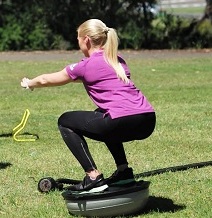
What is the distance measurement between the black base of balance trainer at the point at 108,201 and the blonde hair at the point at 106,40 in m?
0.81

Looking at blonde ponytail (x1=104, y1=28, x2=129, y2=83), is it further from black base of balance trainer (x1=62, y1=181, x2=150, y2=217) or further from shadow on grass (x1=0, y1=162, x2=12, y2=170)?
shadow on grass (x1=0, y1=162, x2=12, y2=170)

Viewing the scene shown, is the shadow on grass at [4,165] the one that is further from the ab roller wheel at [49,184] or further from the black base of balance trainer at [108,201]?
the black base of balance trainer at [108,201]

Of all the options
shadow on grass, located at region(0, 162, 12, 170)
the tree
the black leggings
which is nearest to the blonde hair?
the black leggings

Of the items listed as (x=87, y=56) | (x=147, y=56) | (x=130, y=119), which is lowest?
(x=147, y=56)

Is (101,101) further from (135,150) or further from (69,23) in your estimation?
(69,23)

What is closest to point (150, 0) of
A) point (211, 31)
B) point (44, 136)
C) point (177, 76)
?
point (211, 31)

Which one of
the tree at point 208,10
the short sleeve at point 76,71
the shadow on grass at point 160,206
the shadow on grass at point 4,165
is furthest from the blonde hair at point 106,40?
the tree at point 208,10

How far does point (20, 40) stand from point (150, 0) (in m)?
4.37

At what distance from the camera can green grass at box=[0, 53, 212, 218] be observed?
553 centimetres

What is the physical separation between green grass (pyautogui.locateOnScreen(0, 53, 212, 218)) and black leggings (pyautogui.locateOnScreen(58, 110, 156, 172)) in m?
0.52

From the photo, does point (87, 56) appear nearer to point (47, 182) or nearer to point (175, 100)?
Result: point (47, 182)

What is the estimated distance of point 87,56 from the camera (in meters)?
5.32

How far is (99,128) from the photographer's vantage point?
5059mm

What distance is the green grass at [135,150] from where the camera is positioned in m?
5.53
